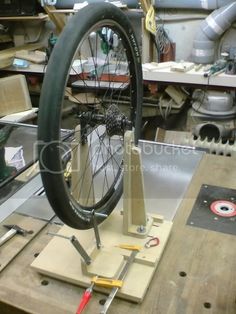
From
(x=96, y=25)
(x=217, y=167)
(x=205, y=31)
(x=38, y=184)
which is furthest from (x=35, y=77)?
(x=96, y=25)

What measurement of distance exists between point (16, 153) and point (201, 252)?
819 millimetres

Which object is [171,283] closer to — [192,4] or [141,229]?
[141,229]

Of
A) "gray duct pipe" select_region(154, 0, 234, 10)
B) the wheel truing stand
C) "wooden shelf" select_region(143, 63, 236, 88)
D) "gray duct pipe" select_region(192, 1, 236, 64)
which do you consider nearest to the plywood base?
the wheel truing stand

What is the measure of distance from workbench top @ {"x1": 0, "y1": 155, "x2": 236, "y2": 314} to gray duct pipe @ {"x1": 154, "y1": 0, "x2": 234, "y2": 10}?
1.65 meters

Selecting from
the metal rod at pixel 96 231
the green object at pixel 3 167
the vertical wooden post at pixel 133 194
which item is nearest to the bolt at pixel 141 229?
the vertical wooden post at pixel 133 194

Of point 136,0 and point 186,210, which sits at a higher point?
point 136,0

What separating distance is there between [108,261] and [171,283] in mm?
145

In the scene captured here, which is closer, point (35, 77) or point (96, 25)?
point (96, 25)

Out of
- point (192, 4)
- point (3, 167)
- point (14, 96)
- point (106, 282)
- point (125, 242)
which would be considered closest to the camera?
point (106, 282)

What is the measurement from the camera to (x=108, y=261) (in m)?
0.75

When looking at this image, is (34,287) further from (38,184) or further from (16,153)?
(16,153)

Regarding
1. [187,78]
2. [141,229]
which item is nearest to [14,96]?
[187,78]

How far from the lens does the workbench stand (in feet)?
2.19

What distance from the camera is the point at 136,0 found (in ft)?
7.19
